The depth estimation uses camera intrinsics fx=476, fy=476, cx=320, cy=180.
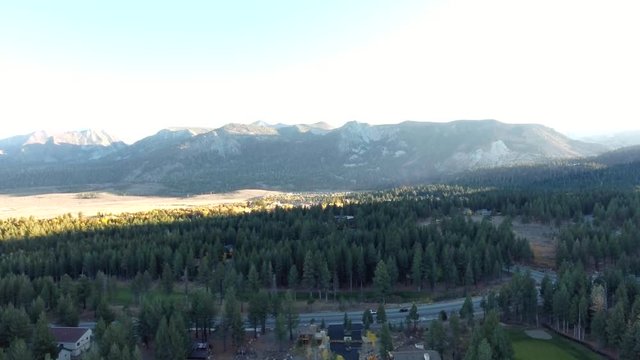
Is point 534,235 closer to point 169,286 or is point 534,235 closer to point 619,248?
point 619,248

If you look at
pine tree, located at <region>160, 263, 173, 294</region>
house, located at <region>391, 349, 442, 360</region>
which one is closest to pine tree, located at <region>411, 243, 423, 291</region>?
house, located at <region>391, 349, 442, 360</region>

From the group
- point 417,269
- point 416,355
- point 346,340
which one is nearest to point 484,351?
point 416,355

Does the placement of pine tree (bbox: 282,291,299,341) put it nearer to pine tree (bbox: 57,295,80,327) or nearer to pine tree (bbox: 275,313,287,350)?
pine tree (bbox: 275,313,287,350)

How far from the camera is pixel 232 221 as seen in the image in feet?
469

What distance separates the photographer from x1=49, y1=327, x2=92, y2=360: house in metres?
62.8

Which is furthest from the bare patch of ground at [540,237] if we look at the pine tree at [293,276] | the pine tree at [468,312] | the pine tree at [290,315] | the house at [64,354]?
the house at [64,354]

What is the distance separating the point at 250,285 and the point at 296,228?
4161 centimetres

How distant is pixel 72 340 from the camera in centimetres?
6394

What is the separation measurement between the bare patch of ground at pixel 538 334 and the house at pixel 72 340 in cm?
6189

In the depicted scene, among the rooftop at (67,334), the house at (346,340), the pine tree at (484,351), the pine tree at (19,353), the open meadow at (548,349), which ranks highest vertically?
the pine tree at (19,353)

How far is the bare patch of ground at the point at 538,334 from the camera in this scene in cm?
6864

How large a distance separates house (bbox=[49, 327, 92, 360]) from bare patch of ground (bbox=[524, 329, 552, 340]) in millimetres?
61888

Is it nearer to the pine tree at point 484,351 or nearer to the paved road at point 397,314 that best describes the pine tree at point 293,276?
the paved road at point 397,314

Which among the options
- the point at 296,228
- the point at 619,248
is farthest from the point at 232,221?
the point at 619,248
